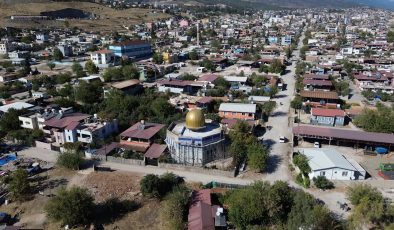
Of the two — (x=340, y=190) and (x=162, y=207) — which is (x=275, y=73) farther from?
(x=162, y=207)

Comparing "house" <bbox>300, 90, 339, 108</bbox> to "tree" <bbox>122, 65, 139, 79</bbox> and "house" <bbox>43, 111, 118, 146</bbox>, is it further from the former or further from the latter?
"tree" <bbox>122, 65, 139, 79</bbox>

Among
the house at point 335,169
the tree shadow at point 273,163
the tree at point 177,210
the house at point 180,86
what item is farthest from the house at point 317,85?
the tree at point 177,210

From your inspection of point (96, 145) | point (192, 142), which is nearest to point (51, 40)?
point (96, 145)

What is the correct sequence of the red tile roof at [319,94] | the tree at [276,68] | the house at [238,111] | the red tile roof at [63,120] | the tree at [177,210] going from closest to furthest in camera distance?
the tree at [177,210] → the red tile roof at [63,120] → the house at [238,111] → the red tile roof at [319,94] → the tree at [276,68]

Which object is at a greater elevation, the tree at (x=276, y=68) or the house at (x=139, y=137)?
the tree at (x=276, y=68)

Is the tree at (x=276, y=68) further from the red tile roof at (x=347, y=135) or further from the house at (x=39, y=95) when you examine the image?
the house at (x=39, y=95)

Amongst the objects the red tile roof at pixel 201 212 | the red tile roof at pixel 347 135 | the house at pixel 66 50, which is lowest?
the red tile roof at pixel 201 212
